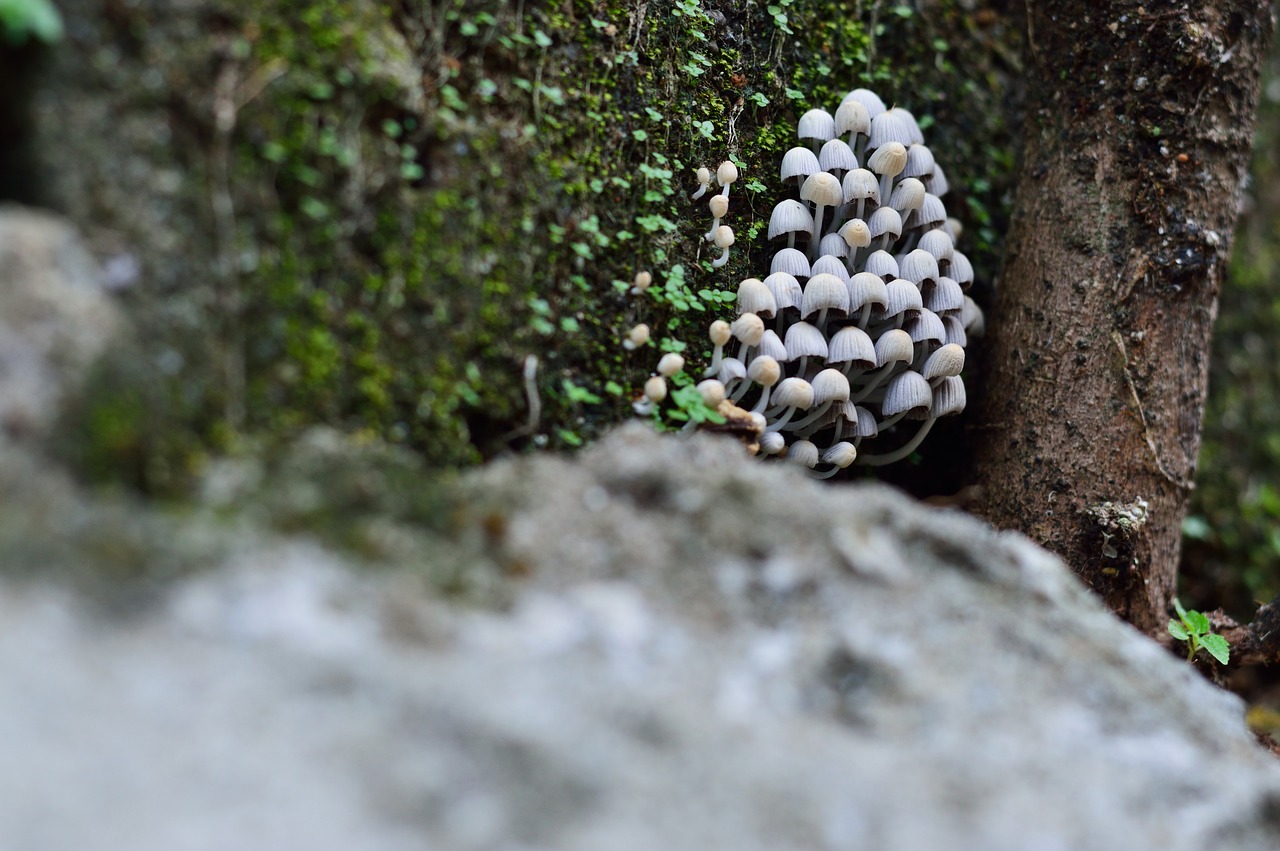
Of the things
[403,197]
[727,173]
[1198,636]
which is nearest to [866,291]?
[727,173]

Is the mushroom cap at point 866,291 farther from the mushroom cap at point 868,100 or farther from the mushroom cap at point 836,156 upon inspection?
the mushroom cap at point 868,100

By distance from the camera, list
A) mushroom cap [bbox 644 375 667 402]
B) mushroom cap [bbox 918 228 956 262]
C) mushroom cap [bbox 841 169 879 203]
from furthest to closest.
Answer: mushroom cap [bbox 918 228 956 262] < mushroom cap [bbox 841 169 879 203] < mushroom cap [bbox 644 375 667 402]

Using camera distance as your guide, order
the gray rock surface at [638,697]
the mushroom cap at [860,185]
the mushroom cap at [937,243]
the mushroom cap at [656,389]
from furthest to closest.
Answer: the mushroom cap at [937,243], the mushroom cap at [860,185], the mushroom cap at [656,389], the gray rock surface at [638,697]

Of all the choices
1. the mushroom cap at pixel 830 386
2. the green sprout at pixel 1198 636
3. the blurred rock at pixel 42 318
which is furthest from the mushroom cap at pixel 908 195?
the blurred rock at pixel 42 318

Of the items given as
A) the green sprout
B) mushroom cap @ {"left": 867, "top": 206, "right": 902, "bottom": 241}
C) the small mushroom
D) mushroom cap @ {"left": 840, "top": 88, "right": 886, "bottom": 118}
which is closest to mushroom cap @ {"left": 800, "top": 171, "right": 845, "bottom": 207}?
the small mushroom

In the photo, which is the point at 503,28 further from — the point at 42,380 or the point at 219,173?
the point at 42,380

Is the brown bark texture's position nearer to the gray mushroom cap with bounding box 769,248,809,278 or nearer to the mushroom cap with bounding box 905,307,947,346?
the mushroom cap with bounding box 905,307,947,346
